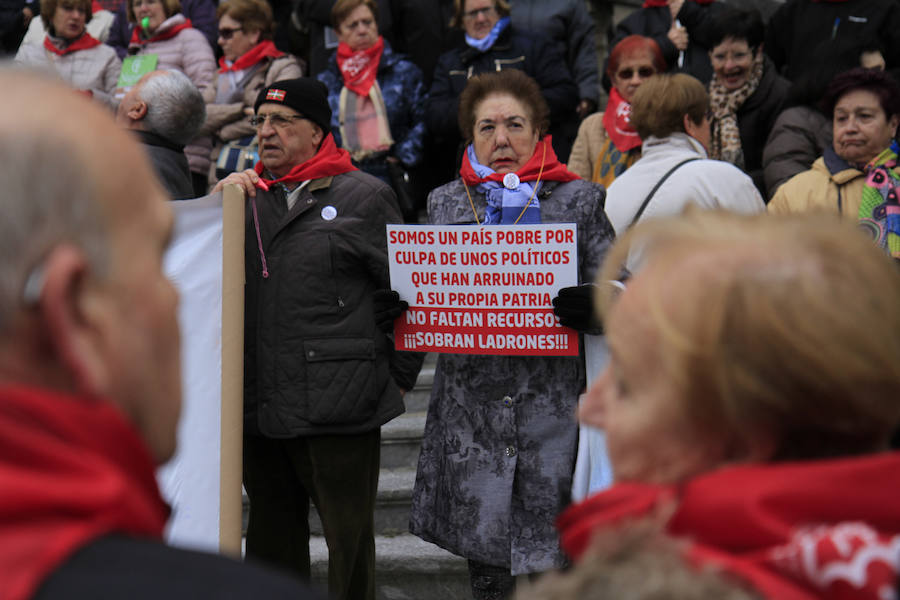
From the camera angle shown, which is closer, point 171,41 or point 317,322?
point 317,322

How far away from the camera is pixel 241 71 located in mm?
7293

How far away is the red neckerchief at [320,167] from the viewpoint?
441 cm

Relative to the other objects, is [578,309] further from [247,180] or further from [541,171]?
[247,180]

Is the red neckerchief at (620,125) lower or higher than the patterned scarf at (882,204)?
higher

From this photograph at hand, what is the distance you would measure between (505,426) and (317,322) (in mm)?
822

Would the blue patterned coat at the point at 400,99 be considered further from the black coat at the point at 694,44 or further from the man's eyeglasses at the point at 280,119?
the man's eyeglasses at the point at 280,119

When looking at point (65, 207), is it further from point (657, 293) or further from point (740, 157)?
point (740, 157)

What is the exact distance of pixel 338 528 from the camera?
14.2ft

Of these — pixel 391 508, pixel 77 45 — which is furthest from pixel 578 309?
pixel 77 45

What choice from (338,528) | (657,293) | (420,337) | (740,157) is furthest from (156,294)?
(740,157)

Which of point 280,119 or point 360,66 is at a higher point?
point 360,66

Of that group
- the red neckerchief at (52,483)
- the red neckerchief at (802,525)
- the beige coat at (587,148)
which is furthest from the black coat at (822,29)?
the red neckerchief at (52,483)

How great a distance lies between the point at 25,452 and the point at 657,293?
0.68 metres

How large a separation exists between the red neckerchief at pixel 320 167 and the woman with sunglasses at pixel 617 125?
2.18 m
